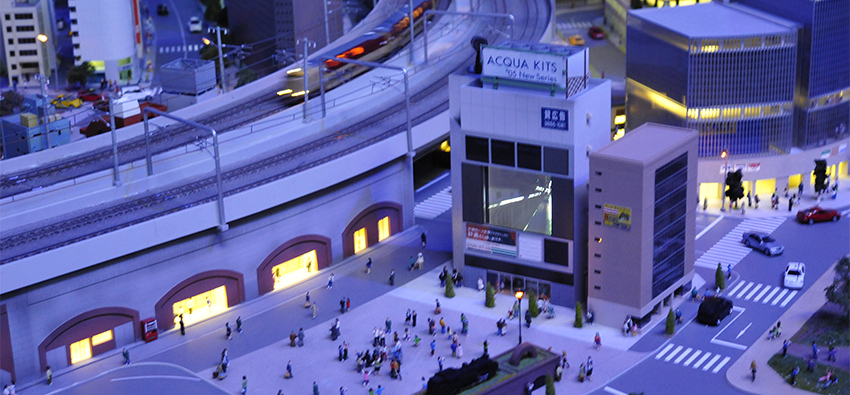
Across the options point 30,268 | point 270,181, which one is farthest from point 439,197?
point 30,268

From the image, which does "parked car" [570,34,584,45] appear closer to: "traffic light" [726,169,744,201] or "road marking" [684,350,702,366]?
"traffic light" [726,169,744,201]

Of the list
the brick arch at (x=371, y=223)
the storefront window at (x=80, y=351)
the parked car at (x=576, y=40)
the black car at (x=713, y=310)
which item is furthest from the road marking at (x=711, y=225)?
the storefront window at (x=80, y=351)

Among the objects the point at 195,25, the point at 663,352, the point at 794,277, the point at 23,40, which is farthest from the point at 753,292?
the point at 195,25

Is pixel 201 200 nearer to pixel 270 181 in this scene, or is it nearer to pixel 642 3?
pixel 270 181

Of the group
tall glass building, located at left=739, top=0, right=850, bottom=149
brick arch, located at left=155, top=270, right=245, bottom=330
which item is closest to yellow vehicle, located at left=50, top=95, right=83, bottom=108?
brick arch, located at left=155, top=270, right=245, bottom=330

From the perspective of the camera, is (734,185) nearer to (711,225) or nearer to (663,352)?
(711,225)
